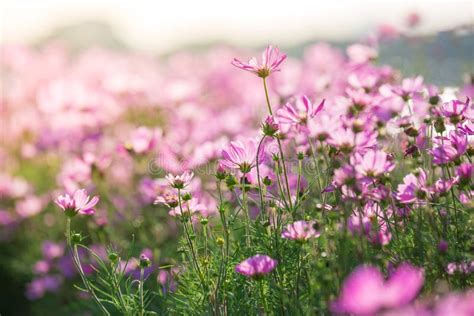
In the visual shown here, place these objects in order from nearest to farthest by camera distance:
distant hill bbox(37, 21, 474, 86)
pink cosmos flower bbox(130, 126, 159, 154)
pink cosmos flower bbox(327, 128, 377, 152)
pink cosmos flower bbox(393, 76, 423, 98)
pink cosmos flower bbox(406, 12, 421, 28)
A: pink cosmos flower bbox(327, 128, 377, 152), pink cosmos flower bbox(393, 76, 423, 98), pink cosmos flower bbox(130, 126, 159, 154), distant hill bbox(37, 21, 474, 86), pink cosmos flower bbox(406, 12, 421, 28)

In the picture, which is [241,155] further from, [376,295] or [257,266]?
[376,295]

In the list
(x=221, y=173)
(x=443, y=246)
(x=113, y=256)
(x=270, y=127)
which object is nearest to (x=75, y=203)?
(x=113, y=256)

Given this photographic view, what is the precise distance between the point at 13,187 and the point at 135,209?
1.01m

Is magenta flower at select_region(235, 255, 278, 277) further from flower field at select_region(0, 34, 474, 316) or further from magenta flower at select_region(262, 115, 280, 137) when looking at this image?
magenta flower at select_region(262, 115, 280, 137)

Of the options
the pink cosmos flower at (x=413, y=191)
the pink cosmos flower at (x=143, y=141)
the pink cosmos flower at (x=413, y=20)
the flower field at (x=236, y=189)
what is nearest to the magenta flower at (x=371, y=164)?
the flower field at (x=236, y=189)

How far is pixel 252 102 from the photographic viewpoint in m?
3.41

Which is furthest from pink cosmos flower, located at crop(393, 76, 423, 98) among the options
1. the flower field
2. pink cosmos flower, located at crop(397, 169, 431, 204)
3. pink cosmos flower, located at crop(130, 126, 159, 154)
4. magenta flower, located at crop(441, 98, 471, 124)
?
pink cosmos flower, located at crop(130, 126, 159, 154)

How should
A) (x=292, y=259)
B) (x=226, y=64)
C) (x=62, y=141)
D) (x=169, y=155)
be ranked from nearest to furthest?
(x=292, y=259)
(x=169, y=155)
(x=62, y=141)
(x=226, y=64)

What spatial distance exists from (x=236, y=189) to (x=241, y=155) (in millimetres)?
414

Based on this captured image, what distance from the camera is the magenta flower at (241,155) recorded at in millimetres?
1285

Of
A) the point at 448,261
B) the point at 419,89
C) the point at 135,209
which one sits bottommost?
the point at 135,209

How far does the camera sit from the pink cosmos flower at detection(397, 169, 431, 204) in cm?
116

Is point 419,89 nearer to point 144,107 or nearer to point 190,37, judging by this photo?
point 144,107

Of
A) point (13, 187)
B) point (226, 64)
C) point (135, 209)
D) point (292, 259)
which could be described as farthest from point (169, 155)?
point (226, 64)
